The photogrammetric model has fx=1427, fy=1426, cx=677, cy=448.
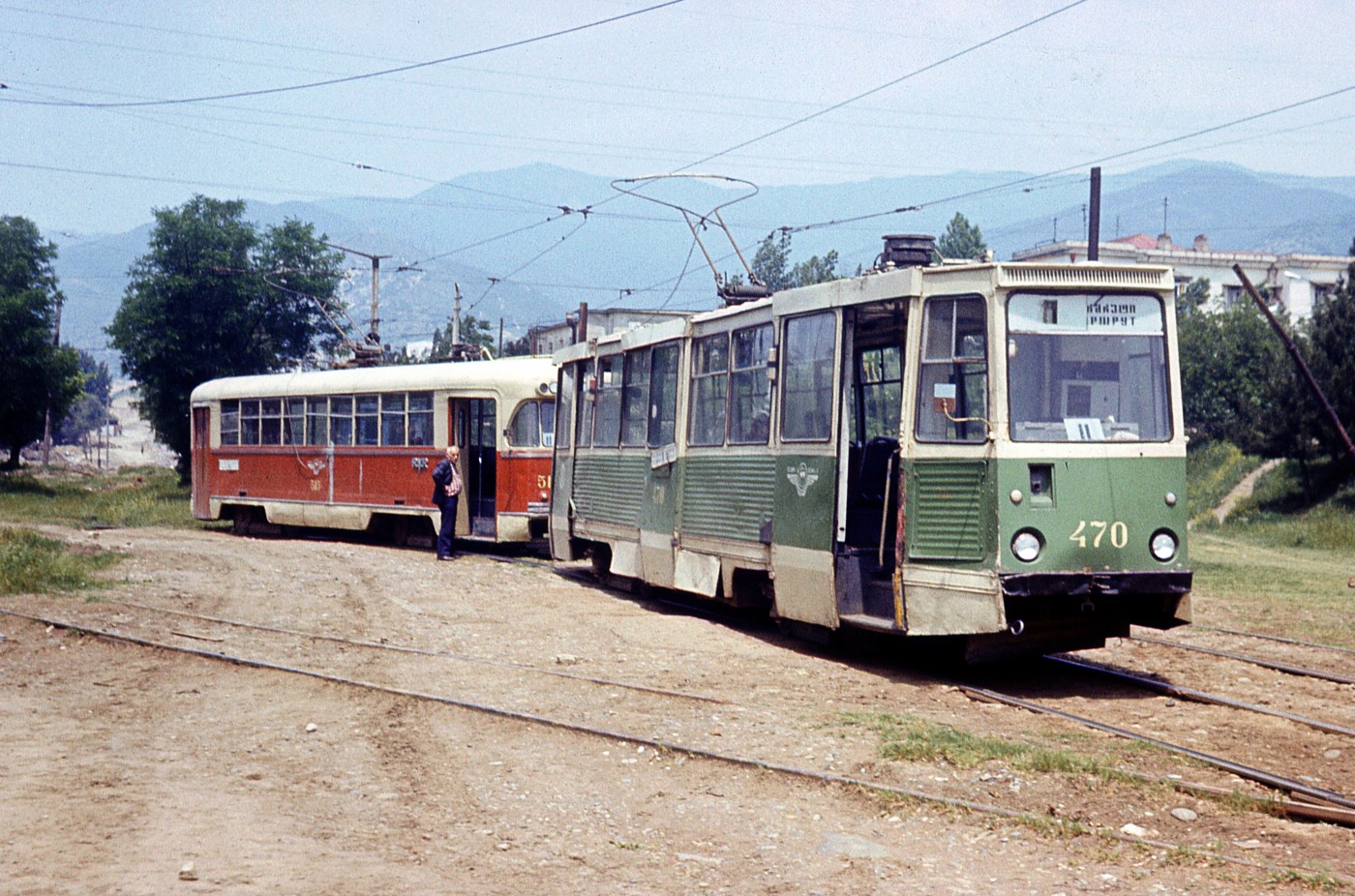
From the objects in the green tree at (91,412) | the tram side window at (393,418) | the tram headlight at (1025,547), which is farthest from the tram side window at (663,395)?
the green tree at (91,412)

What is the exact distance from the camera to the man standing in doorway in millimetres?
20297

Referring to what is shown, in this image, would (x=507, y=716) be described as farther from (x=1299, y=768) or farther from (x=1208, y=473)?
(x=1208, y=473)

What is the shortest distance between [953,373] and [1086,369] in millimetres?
932

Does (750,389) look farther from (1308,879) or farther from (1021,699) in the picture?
(1308,879)

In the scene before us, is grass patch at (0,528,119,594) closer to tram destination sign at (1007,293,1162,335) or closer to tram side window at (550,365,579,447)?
tram side window at (550,365,579,447)

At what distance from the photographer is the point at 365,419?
78.7 ft

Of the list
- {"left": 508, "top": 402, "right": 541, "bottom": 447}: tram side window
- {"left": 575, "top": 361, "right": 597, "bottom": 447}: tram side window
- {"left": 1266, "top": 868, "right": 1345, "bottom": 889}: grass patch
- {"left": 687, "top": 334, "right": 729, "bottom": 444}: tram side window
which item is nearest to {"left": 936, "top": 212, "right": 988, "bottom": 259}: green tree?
{"left": 508, "top": 402, "right": 541, "bottom": 447}: tram side window

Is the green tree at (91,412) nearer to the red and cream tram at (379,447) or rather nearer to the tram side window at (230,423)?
the tram side window at (230,423)

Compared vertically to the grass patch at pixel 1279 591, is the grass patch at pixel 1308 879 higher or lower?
lower

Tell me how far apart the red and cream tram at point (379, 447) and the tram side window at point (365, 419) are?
25 mm

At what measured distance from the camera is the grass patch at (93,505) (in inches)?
1249

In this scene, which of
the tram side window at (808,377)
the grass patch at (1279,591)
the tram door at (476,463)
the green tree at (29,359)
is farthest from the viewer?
the green tree at (29,359)

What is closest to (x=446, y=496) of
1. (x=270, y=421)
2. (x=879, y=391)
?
(x=270, y=421)

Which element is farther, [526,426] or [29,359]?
[29,359]
